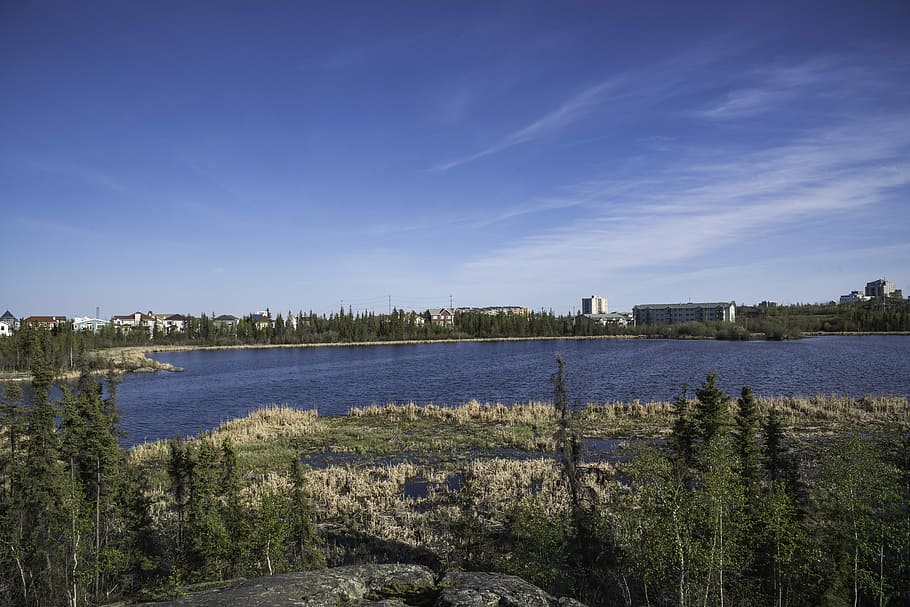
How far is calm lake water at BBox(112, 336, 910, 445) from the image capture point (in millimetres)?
51812

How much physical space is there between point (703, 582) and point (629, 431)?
26.9 m

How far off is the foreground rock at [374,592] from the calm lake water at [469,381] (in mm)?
25521

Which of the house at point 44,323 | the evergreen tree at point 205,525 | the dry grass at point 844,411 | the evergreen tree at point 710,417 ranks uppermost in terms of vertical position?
the house at point 44,323

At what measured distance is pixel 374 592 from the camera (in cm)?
950

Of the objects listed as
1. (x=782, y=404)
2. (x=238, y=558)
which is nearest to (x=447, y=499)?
(x=238, y=558)

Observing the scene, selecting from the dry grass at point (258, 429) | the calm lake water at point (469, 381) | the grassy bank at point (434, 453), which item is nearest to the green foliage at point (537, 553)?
the grassy bank at point (434, 453)

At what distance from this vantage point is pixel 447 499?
24781mm

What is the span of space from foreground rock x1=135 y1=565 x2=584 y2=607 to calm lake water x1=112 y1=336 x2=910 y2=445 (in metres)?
25.5

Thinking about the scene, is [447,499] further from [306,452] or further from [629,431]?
[629,431]

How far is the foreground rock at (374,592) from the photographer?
338 inches

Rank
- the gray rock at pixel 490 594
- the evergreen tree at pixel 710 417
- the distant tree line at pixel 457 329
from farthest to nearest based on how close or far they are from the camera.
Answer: the distant tree line at pixel 457 329, the evergreen tree at pixel 710 417, the gray rock at pixel 490 594

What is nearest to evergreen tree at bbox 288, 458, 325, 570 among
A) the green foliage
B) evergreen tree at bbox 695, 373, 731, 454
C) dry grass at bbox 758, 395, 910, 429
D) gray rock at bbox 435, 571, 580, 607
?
the green foliage

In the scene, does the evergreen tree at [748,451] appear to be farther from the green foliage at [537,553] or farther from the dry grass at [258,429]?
the dry grass at [258,429]

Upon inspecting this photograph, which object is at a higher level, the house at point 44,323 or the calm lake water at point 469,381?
the house at point 44,323
